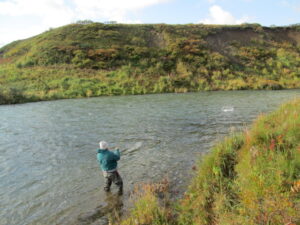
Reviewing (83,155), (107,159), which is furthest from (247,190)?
(83,155)

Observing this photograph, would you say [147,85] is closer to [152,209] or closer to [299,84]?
[299,84]

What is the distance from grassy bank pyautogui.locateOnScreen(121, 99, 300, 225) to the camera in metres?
4.00

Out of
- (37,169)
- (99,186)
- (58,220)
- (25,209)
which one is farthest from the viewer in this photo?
(37,169)

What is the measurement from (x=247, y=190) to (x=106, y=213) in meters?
3.46

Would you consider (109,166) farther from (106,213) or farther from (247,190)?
(247,190)

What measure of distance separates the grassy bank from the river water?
1363 mm

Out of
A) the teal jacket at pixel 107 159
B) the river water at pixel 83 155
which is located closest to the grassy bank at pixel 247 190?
the river water at pixel 83 155

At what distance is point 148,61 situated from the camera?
52.8 meters

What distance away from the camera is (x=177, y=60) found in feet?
174

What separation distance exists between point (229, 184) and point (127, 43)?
2325 inches

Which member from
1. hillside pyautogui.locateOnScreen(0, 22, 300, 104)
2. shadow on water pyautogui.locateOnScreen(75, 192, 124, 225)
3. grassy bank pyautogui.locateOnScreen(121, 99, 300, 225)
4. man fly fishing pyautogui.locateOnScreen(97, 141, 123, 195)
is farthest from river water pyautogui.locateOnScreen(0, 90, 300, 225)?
hillside pyautogui.locateOnScreen(0, 22, 300, 104)

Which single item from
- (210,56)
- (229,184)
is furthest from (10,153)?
(210,56)

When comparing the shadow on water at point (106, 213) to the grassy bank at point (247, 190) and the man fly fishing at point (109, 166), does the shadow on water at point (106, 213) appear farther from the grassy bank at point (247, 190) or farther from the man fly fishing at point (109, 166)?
the grassy bank at point (247, 190)

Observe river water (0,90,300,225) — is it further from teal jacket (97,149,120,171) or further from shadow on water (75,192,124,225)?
teal jacket (97,149,120,171)
